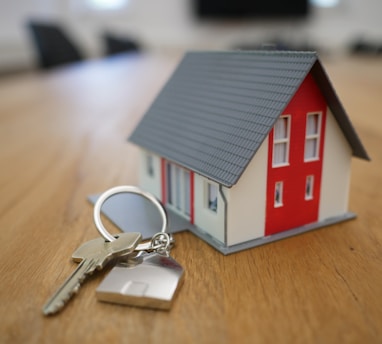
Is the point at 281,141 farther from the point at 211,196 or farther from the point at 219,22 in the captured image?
the point at 219,22

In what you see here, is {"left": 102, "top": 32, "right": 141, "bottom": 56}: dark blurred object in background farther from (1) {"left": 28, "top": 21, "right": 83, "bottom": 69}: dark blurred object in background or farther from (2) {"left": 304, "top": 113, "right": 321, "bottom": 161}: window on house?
(2) {"left": 304, "top": 113, "right": 321, "bottom": 161}: window on house

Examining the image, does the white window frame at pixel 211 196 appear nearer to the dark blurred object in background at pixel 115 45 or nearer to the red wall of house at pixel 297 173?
the red wall of house at pixel 297 173

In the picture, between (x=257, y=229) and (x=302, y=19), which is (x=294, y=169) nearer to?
(x=257, y=229)

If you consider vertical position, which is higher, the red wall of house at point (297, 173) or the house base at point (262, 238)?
the red wall of house at point (297, 173)

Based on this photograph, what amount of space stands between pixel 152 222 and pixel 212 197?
0.12 meters

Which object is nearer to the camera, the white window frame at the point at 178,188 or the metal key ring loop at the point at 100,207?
the metal key ring loop at the point at 100,207

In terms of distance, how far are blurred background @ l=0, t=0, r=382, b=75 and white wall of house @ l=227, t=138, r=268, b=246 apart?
4.66 metres

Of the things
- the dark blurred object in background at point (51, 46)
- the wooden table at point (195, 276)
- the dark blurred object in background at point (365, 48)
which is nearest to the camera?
the wooden table at point (195, 276)

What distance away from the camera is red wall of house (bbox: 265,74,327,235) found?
0.68 metres

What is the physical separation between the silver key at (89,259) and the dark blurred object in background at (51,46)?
3.10m

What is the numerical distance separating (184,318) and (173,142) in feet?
1.13

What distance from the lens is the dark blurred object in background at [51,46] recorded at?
3.34 metres

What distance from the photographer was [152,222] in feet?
2.42

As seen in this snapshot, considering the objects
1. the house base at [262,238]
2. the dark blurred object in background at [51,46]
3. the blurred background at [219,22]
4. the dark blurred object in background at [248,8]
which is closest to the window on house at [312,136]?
the house base at [262,238]
